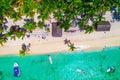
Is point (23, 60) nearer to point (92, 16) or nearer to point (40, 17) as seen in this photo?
point (40, 17)

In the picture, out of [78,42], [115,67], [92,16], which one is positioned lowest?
[115,67]

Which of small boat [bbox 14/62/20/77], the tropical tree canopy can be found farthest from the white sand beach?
small boat [bbox 14/62/20/77]

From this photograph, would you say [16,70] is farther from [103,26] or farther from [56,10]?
[103,26]

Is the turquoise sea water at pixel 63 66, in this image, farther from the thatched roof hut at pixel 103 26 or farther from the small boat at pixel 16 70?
the thatched roof hut at pixel 103 26

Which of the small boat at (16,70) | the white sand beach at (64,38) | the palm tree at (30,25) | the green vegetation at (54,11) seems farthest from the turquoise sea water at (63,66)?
the palm tree at (30,25)

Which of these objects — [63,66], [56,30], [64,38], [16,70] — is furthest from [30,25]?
[63,66]

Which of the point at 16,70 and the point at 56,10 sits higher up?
the point at 56,10

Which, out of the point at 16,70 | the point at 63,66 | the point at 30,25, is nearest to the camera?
the point at 30,25

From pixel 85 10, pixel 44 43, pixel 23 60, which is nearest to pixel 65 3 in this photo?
pixel 85 10
